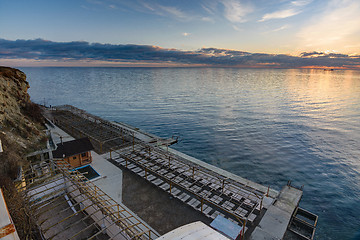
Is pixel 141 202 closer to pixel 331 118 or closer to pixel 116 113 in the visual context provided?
pixel 116 113

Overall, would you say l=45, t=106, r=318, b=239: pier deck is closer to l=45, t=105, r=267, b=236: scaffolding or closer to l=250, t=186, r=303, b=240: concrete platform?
l=45, t=105, r=267, b=236: scaffolding

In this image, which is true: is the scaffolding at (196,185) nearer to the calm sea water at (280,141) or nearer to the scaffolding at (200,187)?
the scaffolding at (200,187)

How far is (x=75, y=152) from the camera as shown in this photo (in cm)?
2872

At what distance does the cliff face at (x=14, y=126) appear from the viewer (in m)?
19.8

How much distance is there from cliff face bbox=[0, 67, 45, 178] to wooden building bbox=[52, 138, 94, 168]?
3.12m

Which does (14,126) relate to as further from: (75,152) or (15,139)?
(75,152)

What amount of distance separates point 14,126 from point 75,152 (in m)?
9.63

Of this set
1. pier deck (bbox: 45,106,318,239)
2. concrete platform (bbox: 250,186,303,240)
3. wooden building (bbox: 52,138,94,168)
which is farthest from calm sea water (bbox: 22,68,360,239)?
wooden building (bbox: 52,138,94,168)

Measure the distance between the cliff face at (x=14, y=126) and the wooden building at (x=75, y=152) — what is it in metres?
3.12

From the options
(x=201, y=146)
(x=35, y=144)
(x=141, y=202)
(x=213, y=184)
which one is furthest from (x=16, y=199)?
(x=201, y=146)

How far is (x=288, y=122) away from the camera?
231 feet

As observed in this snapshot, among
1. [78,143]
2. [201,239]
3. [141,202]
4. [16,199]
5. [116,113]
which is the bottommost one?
[116,113]

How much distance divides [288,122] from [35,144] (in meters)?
75.8

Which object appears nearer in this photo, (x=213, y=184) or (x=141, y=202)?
(x=141, y=202)
